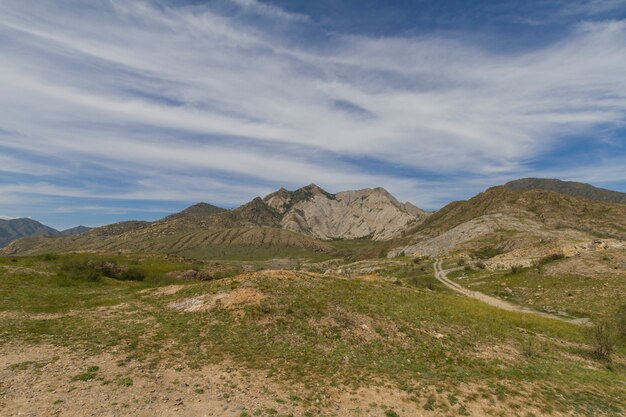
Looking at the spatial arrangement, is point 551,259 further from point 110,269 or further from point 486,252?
point 110,269

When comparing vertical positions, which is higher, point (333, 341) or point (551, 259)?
point (551, 259)

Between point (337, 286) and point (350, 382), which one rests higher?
point (337, 286)

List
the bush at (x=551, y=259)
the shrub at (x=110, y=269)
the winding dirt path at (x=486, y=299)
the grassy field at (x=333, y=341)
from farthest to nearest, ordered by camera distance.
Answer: the bush at (x=551, y=259), the shrub at (x=110, y=269), the winding dirt path at (x=486, y=299), the grassy field at (x=333, y=341)

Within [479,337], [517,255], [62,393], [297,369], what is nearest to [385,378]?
[297,369]

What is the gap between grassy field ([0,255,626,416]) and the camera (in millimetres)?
22844

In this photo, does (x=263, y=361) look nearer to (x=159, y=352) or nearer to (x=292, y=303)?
(x=159, y=352)

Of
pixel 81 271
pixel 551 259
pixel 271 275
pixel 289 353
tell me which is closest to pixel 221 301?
pixel 271 275

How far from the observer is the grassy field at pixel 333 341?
22.8 metres

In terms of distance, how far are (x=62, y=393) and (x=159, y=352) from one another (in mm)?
7176

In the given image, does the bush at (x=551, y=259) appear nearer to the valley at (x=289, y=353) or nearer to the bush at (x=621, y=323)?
the valley at (x=289, y=353)

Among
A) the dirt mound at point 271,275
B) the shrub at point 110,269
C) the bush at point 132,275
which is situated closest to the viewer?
the dirt mound at point 271,275

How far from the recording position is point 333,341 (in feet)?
99.6

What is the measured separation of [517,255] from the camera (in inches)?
4658

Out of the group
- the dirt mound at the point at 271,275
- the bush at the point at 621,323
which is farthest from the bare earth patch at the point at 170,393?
the bush at the point at 621,323
